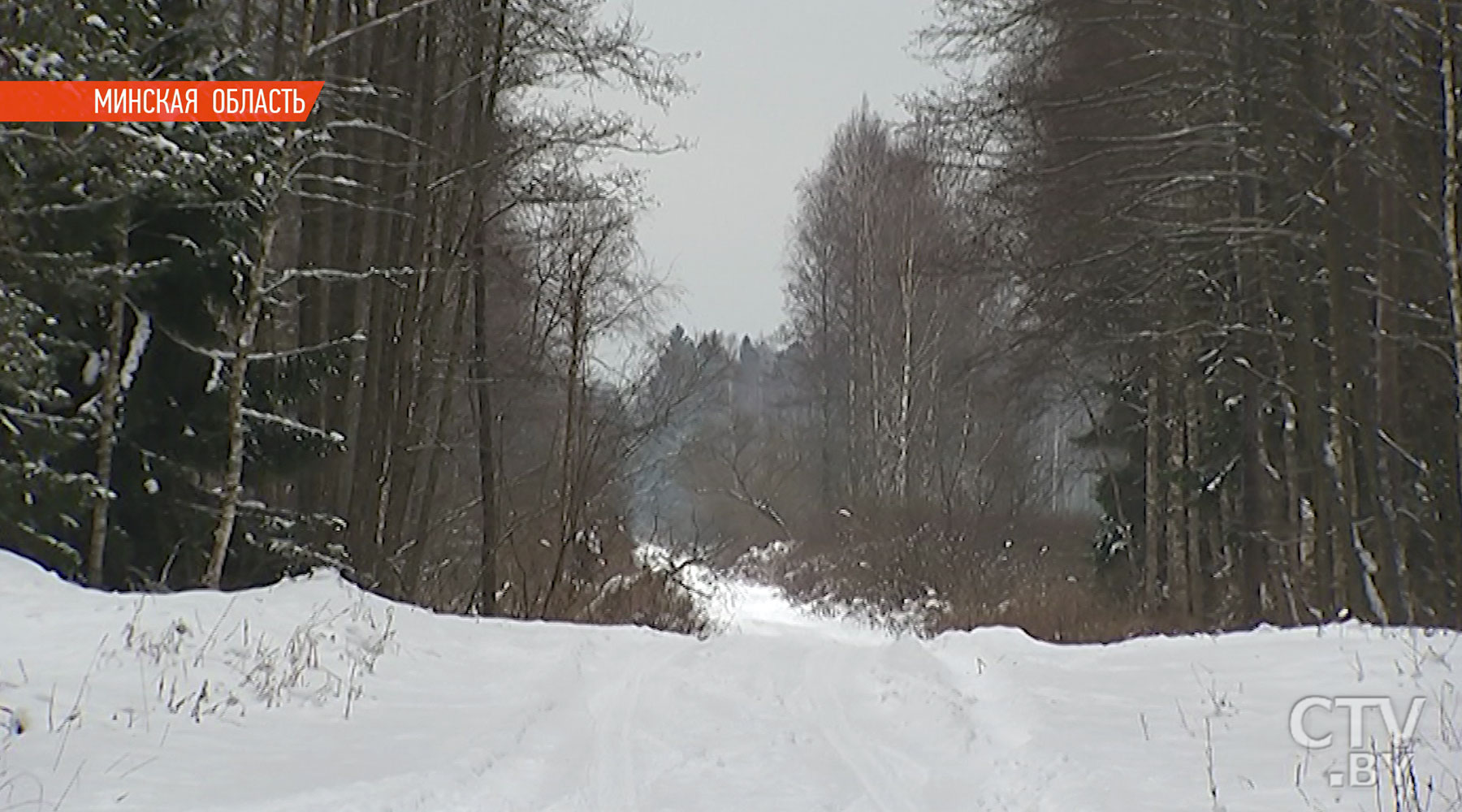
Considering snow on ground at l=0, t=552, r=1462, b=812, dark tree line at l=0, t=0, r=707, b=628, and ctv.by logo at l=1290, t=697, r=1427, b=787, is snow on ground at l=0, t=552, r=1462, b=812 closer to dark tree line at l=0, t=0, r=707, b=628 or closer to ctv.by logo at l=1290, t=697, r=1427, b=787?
ctv.by logo at l=1290, t=697, r=1427, b=787

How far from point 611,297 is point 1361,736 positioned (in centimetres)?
1531

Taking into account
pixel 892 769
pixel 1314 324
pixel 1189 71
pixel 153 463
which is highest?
pixel 1189 71

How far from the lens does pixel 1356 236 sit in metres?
11.5

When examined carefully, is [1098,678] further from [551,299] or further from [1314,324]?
[551,299]

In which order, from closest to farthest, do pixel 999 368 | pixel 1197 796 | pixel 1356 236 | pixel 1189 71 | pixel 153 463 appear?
pixel 1197 796, pixel 153 463, pixel 1356 236, pixel 1189 71, pixel 999 368

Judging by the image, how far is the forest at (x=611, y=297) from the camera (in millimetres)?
9836

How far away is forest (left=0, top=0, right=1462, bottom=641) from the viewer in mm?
9836

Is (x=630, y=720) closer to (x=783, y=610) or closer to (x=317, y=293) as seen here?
(x=317, y=293)

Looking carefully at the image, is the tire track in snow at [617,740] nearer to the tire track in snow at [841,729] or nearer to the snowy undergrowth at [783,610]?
the tire track in snow at [841,729]

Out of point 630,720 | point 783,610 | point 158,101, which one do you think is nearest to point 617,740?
point 630,720

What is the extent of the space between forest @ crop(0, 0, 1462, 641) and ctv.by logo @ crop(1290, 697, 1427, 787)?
540 cm

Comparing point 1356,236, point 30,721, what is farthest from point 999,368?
point 30,721

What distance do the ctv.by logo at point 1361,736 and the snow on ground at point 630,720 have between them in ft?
0.18

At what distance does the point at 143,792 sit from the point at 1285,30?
1216cm
